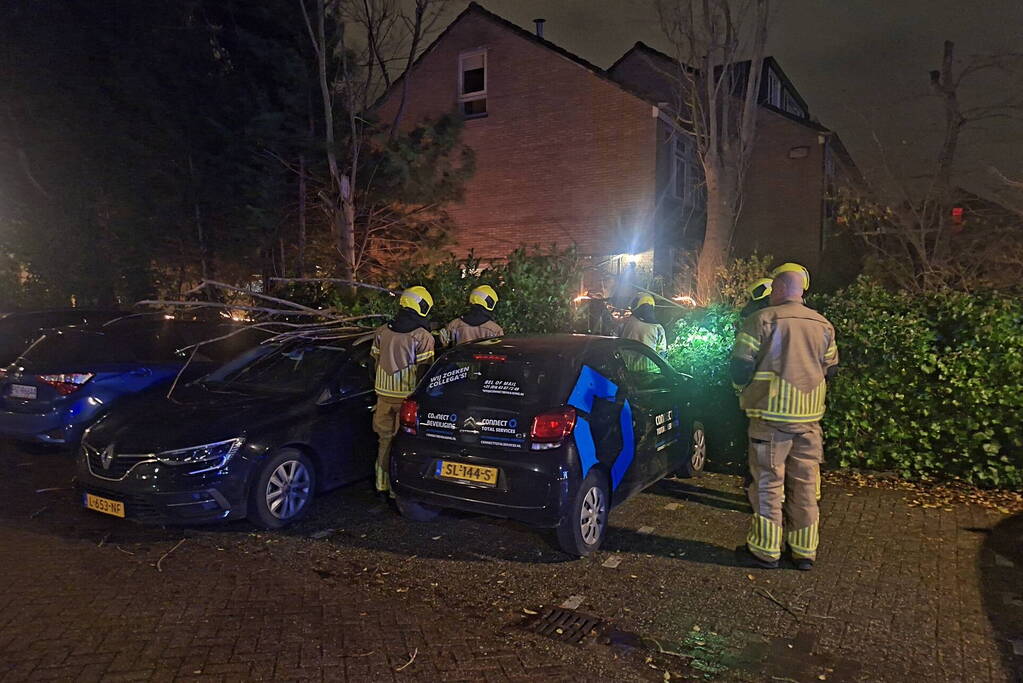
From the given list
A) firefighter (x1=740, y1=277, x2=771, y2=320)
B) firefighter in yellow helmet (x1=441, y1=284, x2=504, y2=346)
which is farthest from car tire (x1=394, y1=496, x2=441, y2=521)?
firefighter (x1=740, y1=277, x2=771, y2=320)

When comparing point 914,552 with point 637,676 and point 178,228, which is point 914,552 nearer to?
point 637,676

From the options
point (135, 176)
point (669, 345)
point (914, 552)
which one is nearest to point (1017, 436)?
point (914, 552)

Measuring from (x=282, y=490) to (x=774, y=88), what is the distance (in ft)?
79.2

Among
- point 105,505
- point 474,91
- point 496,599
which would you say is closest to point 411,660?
point 496,599

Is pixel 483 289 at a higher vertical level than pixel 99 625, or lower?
higher

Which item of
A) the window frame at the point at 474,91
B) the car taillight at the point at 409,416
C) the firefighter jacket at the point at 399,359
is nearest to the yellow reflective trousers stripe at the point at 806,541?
the car taillight at the point at 409,416

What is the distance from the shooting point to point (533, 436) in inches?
183

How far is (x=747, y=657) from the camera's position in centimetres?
363

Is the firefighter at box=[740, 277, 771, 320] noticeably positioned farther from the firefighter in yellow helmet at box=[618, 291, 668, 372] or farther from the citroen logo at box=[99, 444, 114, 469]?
the citroen logo at box=[99, 444, 114, 469]

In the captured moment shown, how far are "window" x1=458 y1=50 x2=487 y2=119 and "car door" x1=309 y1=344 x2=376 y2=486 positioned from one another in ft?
46.4

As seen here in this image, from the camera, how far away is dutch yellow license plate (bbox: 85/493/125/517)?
514 centimetres

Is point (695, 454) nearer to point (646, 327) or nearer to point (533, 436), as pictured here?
point (646, 327)

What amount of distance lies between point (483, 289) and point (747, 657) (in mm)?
4317

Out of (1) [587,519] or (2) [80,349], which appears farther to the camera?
(2) [80,349]
